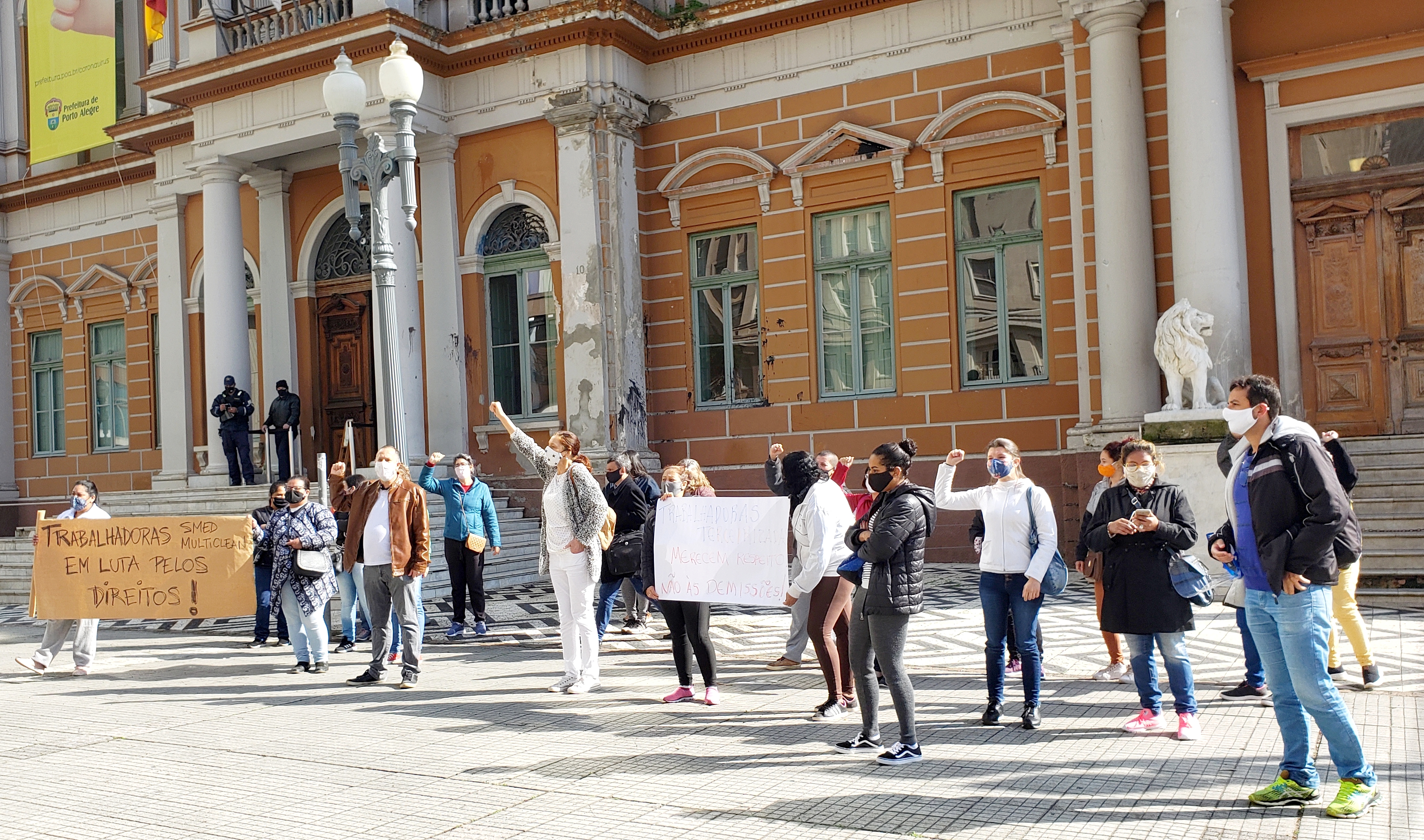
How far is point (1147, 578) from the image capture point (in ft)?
22.3

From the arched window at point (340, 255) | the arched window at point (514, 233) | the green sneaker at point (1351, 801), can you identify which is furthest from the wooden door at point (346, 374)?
the green sneaker at point (1351, 801)

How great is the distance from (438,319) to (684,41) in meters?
5.75

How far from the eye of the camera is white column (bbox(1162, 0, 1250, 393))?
13125mm

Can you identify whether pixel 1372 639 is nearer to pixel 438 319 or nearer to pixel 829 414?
pixel 829 414

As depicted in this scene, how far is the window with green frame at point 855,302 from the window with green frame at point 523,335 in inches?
168

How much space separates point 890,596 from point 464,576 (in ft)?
21.9

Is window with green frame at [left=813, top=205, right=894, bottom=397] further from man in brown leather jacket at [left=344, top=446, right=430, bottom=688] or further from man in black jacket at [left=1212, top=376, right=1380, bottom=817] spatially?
man in black jacket at [left=1212, top=376, right=1380, bottom=817]

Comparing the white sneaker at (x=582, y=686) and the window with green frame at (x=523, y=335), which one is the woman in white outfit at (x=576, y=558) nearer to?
the white sneaker at (x=582, y=686)

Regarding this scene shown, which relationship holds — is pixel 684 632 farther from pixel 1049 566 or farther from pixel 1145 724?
pixel 1145 724

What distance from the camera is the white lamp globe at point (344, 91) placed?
36.8ft

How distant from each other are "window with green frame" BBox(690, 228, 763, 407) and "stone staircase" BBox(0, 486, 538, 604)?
11.1ft

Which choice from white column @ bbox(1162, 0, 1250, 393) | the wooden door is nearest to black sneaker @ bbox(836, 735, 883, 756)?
white column @ bbox(1162, 0, 1250, 393)

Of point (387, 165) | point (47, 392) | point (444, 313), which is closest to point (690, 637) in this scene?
point (387, 165)

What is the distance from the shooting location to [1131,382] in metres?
14.0
